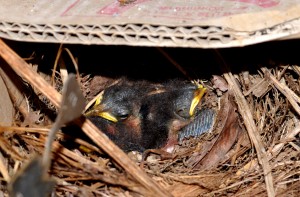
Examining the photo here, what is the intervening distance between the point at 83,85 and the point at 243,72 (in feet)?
1.36

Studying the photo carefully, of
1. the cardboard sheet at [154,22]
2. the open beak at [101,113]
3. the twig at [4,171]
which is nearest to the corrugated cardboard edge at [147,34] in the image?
the cardboard sheet at [154,22]

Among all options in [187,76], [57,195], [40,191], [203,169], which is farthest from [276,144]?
[40,191]

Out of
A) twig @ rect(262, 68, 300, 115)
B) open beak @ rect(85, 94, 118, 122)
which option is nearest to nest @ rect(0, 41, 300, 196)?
twig @ rect(262, 68, 300, 115)

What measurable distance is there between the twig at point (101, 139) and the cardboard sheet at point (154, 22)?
56 mm

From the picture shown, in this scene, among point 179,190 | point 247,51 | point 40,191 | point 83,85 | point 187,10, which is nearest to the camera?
A: point 40,191

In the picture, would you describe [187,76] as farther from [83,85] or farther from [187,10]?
[187,10]

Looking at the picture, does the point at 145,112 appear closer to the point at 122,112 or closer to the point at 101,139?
the point at 122,112

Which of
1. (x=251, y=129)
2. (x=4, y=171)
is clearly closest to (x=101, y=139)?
(x=4, y=171)

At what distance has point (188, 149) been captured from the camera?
57.1 inches

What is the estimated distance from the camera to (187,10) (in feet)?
3.77

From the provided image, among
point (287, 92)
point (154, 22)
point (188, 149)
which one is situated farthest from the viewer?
point (188, 149)

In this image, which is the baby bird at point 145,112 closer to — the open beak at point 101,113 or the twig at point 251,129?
the open beak at point 101,113

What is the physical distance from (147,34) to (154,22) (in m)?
0.03

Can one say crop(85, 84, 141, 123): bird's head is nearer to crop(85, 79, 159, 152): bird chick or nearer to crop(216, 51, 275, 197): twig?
crop(85, 79, 159, 152): bird chick
